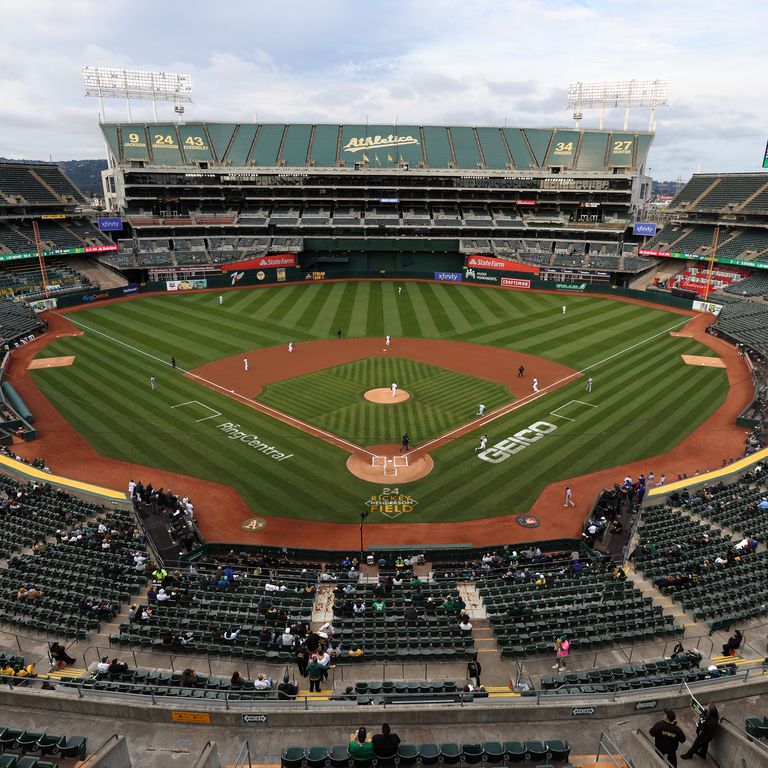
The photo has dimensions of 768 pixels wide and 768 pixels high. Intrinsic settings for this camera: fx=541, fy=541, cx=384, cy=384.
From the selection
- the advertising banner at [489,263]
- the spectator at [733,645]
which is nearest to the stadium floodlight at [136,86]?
the advertising banner at [489,263]

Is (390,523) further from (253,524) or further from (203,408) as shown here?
(203,408)

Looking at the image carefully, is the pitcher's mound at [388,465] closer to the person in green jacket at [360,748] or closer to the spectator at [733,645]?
the spectator at [733,645]

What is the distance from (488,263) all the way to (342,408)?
1882 inches

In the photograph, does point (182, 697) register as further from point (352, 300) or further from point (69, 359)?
point (352, 300)

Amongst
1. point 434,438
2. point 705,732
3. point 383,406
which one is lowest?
point 383,406

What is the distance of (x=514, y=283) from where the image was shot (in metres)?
74.2

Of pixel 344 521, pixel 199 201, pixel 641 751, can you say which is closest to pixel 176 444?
pixel 344 521

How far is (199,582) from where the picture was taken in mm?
19219

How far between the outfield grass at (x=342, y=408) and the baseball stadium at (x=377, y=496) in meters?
0.29

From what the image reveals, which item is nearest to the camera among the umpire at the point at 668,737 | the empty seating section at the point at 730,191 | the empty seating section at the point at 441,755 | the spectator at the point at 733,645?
A: the umpire at the point at 668,737

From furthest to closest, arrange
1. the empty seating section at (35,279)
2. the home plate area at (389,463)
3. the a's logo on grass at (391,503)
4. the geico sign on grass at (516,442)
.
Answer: the empty seating section at (35,279) < the geico sign on grass at (516,442) < the home plate area at (389,463) < the a's logo on grass at (391,503)

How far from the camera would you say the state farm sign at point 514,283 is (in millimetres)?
73562

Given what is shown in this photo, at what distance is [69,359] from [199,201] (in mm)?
47000

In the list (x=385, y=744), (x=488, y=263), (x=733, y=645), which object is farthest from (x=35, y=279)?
(x=733, y=645)
